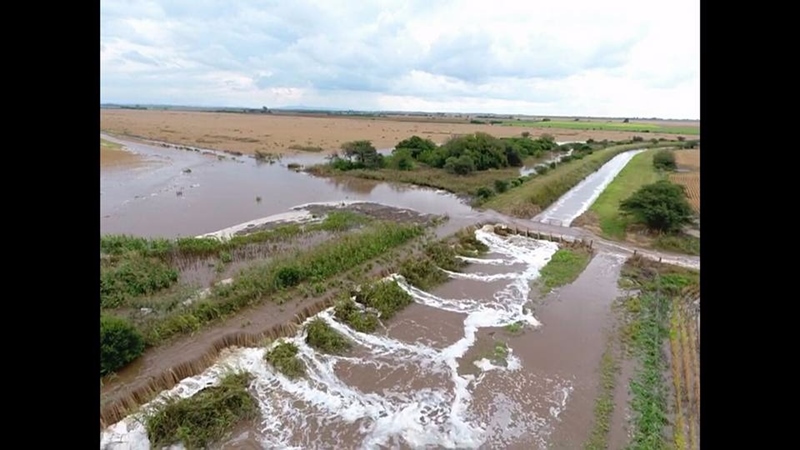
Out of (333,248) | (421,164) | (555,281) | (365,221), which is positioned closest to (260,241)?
(333,248)

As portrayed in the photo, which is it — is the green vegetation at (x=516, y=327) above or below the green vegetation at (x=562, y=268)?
below

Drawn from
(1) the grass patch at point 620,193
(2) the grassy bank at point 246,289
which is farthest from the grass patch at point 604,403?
(1) the grass patch at point 620,193

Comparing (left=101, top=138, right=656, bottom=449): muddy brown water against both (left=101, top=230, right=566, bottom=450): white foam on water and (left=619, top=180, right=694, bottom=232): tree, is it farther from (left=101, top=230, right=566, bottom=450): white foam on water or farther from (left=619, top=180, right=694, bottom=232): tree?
(left=619, top=180, right=694, bottom=232): tree

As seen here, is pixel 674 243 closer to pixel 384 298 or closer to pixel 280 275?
pixel 384 298

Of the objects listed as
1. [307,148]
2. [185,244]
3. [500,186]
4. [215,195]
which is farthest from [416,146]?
[185,244]

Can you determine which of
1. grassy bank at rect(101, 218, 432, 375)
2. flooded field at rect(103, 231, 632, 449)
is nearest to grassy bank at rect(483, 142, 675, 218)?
grassy bank at rect(101, 218, 432, 375)

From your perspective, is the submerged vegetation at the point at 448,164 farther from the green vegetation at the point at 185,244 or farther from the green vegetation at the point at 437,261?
the green vegetation at the point at 185,244
